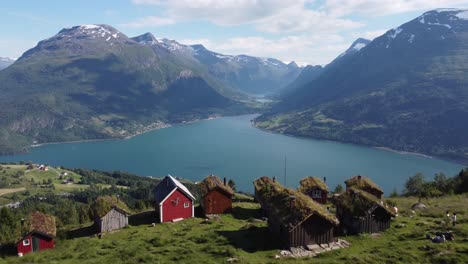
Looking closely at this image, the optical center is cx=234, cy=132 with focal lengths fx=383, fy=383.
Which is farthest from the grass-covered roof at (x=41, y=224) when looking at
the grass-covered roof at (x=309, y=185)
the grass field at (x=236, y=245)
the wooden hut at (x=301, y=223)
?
the grass-covered roof at (x=309, y=185)

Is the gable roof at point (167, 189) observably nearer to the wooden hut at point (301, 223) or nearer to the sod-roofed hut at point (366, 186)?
the wooden hut at point (301, 223)

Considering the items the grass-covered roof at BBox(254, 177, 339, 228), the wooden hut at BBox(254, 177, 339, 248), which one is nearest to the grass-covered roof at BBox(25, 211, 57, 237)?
the grass-covered roof at BBox(254, 177, 339, 228)

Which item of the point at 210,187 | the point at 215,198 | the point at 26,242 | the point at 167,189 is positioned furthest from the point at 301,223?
the point at 26,242

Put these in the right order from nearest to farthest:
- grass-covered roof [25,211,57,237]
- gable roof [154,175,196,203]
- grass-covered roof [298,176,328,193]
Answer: grass-covered roof [25,211,57,237] → gable roof [154,175,196,203] → grass-covered roof [298,176,328,193]

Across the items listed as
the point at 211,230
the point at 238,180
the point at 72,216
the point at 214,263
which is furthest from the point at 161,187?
the point at 238,180

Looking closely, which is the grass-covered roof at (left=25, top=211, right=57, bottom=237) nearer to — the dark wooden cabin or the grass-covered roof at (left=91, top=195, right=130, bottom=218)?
the grass-covered roof at (left=91, top=195, right=130, bottom=218)

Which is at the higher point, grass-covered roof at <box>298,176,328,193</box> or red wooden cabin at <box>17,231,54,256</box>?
grass-covered roof at <box>298,176,328,193</box>
